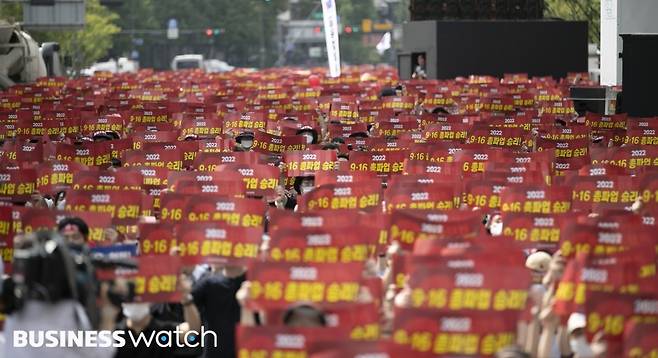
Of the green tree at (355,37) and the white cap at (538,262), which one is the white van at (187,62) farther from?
the white cap at (538,262)

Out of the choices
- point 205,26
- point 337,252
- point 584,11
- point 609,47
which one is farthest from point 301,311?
point 205,26

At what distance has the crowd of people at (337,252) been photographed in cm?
1027

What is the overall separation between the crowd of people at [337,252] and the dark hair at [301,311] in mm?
16

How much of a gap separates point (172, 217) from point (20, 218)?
1516 millimetres

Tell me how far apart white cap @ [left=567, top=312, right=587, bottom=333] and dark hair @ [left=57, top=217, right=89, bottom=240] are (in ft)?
11.3

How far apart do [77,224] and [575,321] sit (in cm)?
368

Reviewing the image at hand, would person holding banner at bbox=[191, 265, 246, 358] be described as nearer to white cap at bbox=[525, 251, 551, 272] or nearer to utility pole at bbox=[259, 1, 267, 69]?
white cap at bbox=[525, 251, 551, 272]

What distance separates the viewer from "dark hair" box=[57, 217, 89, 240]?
44.1ft

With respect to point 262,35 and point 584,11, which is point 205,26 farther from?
point 584,11

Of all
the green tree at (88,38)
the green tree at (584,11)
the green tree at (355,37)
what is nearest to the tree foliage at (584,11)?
the green tree at (584,11)

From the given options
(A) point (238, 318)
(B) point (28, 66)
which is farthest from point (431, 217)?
(B) point (28, 66)

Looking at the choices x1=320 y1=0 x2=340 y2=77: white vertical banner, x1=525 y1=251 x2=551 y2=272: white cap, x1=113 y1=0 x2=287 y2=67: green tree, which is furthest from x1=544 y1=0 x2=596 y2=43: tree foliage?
x1=113 y1=0 x2=287 y2=67: green tree

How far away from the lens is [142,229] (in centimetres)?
1403

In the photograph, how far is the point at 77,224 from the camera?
13547 millimetres
